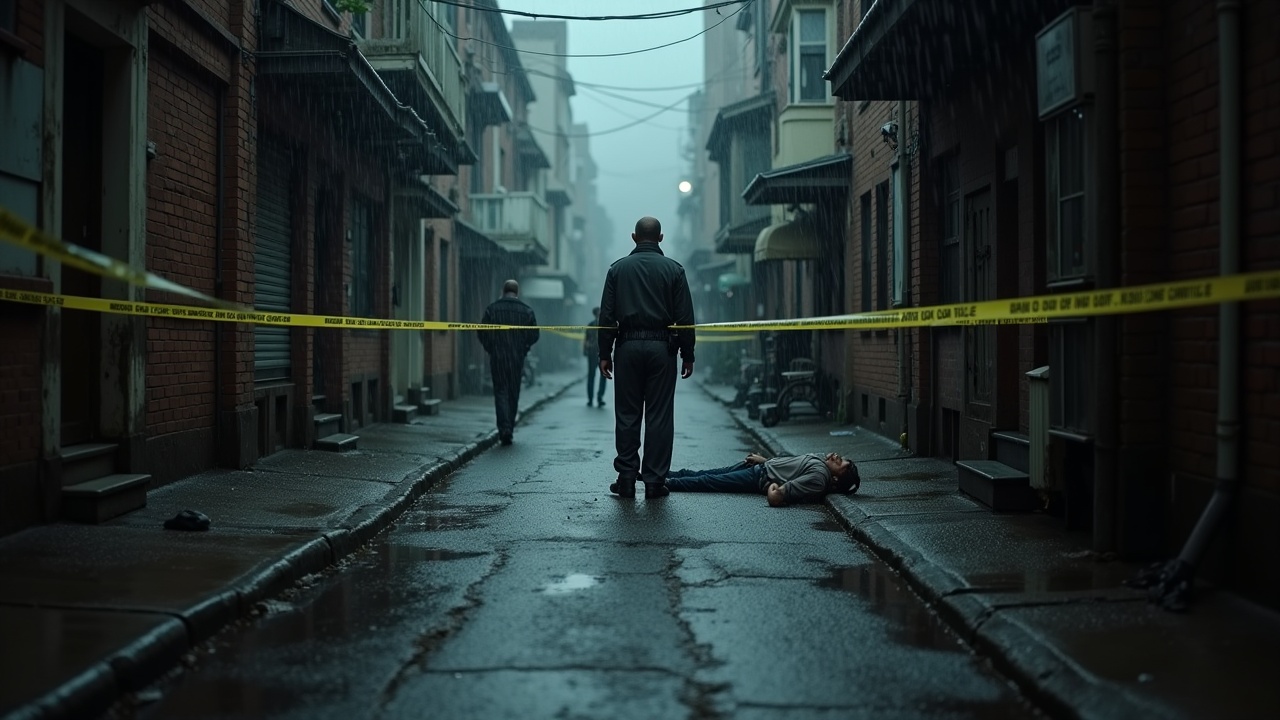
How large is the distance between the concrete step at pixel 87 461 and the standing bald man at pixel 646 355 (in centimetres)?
355

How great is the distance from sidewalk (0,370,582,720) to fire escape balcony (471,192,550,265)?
20.7 metres

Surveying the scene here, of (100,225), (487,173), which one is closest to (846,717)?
(100,225)

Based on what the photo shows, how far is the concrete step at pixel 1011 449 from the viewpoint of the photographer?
880 cm

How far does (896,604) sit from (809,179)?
12.4 metres

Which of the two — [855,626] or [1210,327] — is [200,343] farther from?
[1210,327]

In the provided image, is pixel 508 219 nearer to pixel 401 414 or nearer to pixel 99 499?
pixel 401 414

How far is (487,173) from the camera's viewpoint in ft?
111

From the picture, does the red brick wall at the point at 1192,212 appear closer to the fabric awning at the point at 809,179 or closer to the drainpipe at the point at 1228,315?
the drainpipe at the point at 1228,315

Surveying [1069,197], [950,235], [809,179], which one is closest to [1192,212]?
[1069,197]

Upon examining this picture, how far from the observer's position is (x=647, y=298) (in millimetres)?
9828

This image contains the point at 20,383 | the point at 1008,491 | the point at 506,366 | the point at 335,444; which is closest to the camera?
the point at 20,383

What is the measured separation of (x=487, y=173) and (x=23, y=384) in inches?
1078

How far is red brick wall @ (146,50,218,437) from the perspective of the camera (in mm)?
9094

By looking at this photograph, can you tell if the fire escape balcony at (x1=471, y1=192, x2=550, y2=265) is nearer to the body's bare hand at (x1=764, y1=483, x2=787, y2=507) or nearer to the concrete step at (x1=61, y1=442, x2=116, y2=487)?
the body's bare hand at (x1=764, y1=483, x2=787, y2=507)
